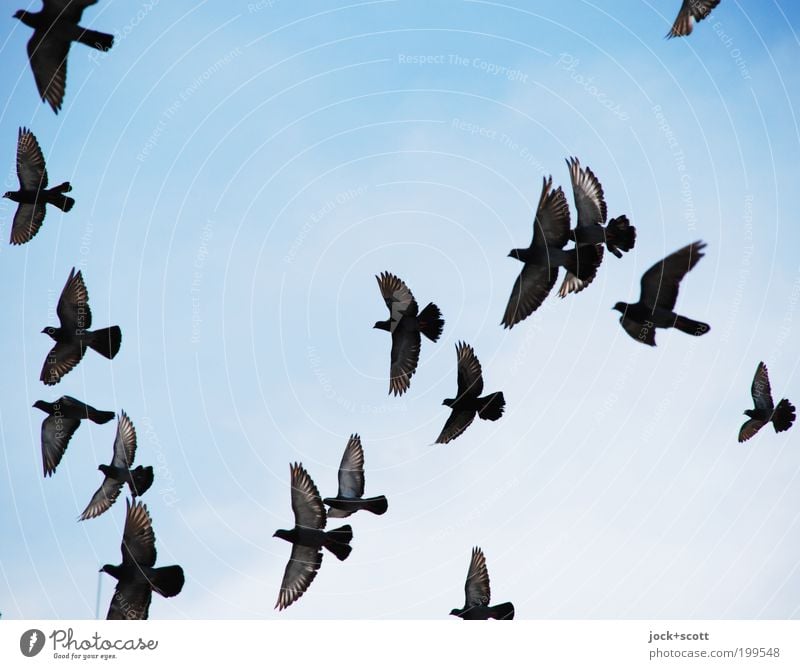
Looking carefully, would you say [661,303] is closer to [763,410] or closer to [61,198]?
[763,410]

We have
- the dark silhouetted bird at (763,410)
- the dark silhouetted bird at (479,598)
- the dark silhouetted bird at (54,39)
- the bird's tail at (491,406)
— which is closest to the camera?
the dark silhouetted bird at (54,39)

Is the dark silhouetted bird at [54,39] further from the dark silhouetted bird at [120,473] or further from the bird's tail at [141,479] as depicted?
the bird's tail at [141,479]

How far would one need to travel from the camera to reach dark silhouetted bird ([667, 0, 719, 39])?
1562 cm

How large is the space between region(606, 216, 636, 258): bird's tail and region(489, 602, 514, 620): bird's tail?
5.80 m

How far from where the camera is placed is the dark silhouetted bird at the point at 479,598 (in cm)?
1661

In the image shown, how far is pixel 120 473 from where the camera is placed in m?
16.8

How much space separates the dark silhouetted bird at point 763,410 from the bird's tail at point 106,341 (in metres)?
10.7

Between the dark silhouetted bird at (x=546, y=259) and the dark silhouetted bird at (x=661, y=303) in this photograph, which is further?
the dark silhouetted bird at (x=546, y=259)

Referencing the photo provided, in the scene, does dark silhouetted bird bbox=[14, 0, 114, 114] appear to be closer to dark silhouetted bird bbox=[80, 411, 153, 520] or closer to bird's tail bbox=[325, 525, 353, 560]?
dark silhouetted bird bbox=[80, 411, 153, 520]

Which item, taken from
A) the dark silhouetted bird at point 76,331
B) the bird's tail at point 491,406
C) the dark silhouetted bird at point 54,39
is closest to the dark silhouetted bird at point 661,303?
the bird's tail at point 491,406

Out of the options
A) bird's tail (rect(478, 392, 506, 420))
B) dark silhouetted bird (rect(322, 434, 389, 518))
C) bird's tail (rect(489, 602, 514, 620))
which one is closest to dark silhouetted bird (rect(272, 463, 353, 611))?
dark silhouetted bird (rect(322, 434, 389, 518))

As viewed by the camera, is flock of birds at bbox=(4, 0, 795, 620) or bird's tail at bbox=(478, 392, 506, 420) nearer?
flock of birds at bbox=(4, 0, 795, 620)

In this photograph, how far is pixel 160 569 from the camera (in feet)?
51.4
